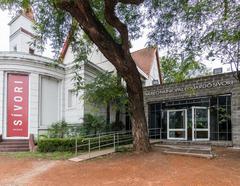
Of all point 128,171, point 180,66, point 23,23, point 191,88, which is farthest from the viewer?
point 23,23

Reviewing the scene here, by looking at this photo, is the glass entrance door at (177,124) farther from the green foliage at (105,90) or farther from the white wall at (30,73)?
the white wall at (30,73)

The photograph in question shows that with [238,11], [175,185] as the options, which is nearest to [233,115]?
[238,11]

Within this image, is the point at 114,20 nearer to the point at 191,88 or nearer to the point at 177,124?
the point at 191,88

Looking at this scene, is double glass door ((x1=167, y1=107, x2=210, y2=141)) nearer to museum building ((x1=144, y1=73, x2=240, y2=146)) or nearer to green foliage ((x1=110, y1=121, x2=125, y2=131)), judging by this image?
museum building ((x1=144, y1=73, x2=240, y2=146))

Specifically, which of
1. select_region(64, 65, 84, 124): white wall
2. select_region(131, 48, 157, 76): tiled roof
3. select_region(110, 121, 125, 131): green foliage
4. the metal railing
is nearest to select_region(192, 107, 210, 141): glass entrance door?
the metal railing

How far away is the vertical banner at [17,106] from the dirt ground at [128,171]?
14.1 feet

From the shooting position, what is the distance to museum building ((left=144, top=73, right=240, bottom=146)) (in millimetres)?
16859

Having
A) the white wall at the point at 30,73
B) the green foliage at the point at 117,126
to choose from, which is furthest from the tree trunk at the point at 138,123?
the white wall at the point at 30,73

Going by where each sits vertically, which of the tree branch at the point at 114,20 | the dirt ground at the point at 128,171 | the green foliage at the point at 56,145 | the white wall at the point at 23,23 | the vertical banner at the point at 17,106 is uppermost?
the white wall at the point at 23,23

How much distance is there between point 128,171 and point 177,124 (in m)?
11.1

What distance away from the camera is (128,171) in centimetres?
989

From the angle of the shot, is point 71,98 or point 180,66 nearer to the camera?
point 180,66

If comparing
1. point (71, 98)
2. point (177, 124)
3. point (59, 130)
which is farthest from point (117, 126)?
point (59, 130)

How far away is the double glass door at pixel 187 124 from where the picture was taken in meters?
18.7
